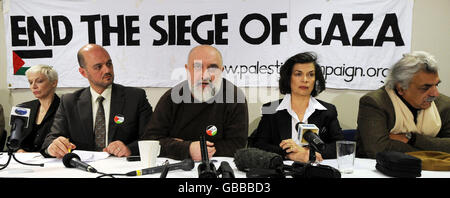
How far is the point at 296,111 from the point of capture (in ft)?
9.37

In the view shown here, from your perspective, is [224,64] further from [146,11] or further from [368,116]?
[368,116]

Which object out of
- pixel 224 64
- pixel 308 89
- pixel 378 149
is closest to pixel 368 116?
pixel 378 149

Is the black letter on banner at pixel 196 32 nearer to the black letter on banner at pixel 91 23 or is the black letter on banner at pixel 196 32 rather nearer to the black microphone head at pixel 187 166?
the black letter on banner at pixel 91 23

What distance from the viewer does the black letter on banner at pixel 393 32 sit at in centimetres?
348

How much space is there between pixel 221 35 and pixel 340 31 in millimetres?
1244

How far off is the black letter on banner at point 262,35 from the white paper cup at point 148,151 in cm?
201

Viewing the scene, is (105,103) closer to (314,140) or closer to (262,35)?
(262,35)

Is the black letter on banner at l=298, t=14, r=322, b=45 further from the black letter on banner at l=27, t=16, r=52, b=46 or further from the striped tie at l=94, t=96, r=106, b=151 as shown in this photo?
the black letter on banner at l=27, t=16, r=52, b=46

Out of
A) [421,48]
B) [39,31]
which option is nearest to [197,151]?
[39,31]

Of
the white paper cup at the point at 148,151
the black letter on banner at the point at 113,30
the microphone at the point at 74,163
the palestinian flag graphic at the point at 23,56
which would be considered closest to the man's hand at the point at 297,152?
the white paper cup at the point at 148,151

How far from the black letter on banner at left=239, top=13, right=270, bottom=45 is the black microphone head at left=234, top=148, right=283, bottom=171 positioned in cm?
196

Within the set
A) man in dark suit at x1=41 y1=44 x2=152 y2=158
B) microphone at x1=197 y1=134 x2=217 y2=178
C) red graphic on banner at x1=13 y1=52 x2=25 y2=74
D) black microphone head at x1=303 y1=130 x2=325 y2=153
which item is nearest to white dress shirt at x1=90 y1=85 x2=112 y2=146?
man in dark suit at x1=41 y1=44 x2=152 y2=158

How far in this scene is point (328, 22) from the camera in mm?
3510
